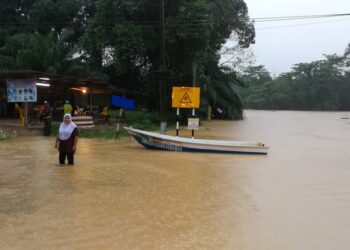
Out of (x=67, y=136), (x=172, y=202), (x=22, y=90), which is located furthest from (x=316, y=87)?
(x=172, y=202)

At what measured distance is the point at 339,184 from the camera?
11.2 metres

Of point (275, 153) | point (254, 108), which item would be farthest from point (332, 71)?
point (275, 153)

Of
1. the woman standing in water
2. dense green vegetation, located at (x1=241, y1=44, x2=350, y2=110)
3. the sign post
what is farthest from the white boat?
dense green vegetation, located at (x1=241, y1=44, x2=350, y2=110)

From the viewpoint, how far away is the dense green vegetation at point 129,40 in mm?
26703

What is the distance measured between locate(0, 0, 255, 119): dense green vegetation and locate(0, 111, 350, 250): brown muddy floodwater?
27.9 feet

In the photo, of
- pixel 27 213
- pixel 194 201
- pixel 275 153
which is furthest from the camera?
pixel 275 153

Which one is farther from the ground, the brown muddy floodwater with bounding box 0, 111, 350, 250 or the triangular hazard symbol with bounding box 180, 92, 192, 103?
the triangular hazard symbol with bounding box 180, 92, 192, 103

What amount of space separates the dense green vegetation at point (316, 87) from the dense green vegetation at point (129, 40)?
46201 mm

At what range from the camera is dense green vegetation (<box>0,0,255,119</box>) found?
26703mm

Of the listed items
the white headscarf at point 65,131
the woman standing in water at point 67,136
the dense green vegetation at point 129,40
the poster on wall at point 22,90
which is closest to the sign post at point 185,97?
the dense green vegetation at point 129,40

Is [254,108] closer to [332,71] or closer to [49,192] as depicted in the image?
[332,71]

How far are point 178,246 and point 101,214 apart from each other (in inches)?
75.0

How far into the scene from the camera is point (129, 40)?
26359mm

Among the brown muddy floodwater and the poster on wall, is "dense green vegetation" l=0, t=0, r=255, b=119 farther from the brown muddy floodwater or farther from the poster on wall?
the brown muddy floodwater
